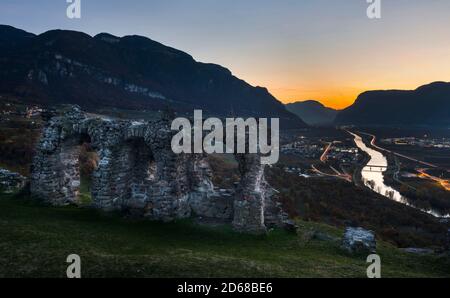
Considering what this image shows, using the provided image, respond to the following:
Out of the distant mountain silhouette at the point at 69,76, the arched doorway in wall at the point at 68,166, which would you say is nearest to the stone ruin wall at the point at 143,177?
the arched doorway in wall at the point at 68,166

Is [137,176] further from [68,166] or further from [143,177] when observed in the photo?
A: [68,166]

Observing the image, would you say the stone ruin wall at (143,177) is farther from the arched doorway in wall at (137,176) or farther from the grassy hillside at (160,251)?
the grassy hillside at (160,251)

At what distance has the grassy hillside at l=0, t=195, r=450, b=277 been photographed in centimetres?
1247

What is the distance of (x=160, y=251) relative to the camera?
1484cm

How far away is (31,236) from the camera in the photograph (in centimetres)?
1513

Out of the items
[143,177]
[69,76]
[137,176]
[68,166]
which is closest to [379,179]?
[143,177]

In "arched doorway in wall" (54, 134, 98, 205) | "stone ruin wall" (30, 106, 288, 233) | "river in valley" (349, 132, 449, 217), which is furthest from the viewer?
"river in valley" (349, 132, 449, 217)

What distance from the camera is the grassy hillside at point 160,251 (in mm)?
12469

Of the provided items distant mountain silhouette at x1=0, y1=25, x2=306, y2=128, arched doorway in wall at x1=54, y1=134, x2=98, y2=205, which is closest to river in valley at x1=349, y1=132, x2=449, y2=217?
arched doorway in wall at x1=54, y1=134, x2=98, y2=205

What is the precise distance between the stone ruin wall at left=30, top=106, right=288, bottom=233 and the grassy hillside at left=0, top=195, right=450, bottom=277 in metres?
0.94

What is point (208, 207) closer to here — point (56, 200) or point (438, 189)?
point (56, 200)

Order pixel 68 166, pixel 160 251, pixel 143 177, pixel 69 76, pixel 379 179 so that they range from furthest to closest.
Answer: pixel 69 76 < pixel 379 179 < pixel 68 166 < pixel 143 177 < pixel 160 251

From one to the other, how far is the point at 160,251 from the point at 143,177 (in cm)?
803

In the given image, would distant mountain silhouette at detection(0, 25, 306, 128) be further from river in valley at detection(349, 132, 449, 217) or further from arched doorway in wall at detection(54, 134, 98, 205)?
arched doorway in wall at detection(54, 134, 98, 205)
